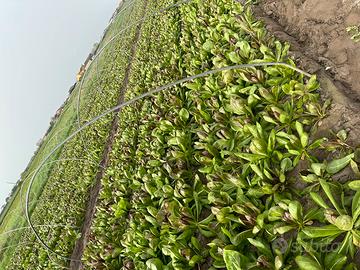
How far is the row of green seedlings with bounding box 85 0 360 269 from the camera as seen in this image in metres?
2.36

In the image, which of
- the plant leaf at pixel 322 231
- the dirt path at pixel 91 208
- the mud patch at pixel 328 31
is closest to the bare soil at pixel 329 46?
the mud patch at pixel 328 31

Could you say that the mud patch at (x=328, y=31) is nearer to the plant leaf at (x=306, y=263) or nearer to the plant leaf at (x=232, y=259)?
the plant leaf at (x=306, y=263)

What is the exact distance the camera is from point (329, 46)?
3340 millimetres

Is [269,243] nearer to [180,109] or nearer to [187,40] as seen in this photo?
[180,109]

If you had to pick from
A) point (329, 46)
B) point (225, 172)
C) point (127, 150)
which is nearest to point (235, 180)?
point (225, 172)

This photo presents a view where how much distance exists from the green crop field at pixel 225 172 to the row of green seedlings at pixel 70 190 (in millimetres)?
110

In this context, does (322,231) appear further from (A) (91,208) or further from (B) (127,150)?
(A) (91,208)

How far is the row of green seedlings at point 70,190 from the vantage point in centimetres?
705

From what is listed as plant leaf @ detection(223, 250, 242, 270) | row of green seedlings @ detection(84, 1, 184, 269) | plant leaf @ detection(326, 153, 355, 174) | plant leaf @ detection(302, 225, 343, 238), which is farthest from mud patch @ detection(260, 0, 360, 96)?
row of green seedlings @ detection(84, 1, 184, 269)

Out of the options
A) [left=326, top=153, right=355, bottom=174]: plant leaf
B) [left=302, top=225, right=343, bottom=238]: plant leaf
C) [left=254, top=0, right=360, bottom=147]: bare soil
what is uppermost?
[left=254, top=0, right=360, bottom=147]: bare soil

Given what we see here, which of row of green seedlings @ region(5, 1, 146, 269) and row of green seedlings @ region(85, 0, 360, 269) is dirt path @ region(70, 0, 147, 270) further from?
row of green seedlings @ region(85, 0, 360, 269)

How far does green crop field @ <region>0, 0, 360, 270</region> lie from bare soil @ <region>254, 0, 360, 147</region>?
99 millimetres

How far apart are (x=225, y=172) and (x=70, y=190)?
20.4 feet

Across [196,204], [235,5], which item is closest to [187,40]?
[235,5]
